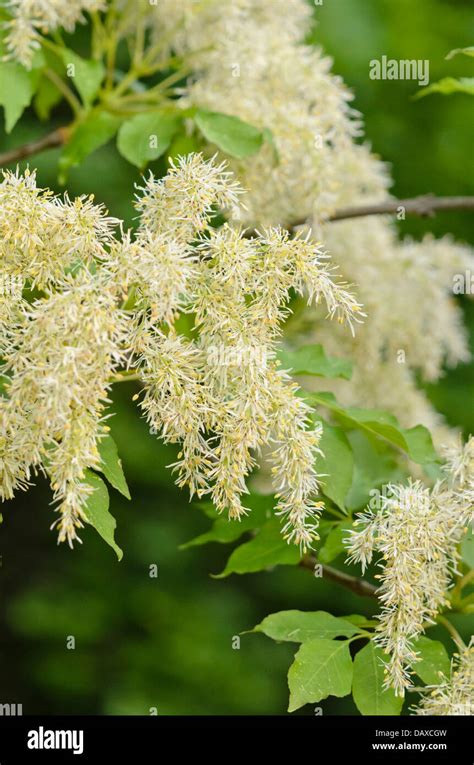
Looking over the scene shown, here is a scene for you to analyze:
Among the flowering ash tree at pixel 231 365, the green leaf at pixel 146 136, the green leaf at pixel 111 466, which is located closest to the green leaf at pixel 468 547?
the flowering ash tree at pixel 231 365

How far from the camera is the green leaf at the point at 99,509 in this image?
1.32 m

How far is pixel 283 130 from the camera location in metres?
2.09

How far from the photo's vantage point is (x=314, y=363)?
1792mm

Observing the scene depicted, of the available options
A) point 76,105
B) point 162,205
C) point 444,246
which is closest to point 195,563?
point 444,246

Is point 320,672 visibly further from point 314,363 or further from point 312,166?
point 312,166

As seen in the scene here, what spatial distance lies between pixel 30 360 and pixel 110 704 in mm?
2694

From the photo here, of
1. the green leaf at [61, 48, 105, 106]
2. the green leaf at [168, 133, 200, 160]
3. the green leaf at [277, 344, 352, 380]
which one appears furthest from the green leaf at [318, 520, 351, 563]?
the green leaf at [61, 48, 105, 106]

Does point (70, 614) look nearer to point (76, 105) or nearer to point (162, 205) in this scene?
point (76, 105)

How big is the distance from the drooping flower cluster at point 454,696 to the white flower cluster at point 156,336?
0.31 m

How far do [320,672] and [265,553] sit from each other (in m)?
0.26

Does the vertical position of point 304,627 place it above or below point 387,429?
below

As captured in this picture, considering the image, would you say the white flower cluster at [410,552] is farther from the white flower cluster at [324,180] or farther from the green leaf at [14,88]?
the green leaf at [14,88]

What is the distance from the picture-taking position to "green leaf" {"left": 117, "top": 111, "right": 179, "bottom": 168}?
197 cm

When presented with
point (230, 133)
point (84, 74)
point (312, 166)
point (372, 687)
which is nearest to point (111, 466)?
point (372, 687)
